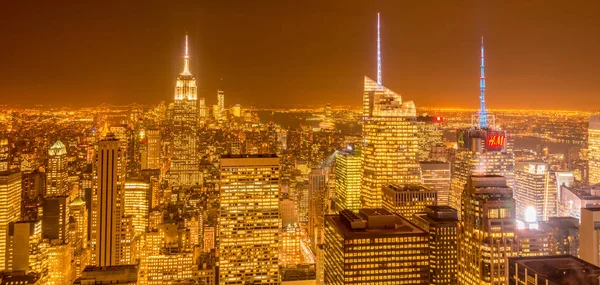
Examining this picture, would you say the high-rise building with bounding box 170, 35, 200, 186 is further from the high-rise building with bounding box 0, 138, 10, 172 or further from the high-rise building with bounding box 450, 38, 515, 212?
the high-rise building with bounding box 450, 38, 515, 212

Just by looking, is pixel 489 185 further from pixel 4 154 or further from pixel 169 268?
pixel 4 154

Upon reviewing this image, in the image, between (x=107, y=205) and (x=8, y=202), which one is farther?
(x=107, y=205)

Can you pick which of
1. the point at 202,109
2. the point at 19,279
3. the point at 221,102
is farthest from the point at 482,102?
the point at 19,279

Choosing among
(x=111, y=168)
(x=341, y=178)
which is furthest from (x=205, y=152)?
(x=341, y=178)

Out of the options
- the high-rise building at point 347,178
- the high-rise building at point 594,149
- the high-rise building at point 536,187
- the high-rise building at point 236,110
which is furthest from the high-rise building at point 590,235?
the high-rise building at point 236,110

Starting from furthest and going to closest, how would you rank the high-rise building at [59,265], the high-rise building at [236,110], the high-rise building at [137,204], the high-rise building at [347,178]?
the high-rise building at [347,178] → the high-rise building at [137,204] → the high-rise building at [59,265] → the high-rise building at [236,110]

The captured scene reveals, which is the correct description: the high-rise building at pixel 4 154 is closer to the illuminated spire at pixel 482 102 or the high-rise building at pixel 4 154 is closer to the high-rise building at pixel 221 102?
the high-rise building at pixel 221 102
